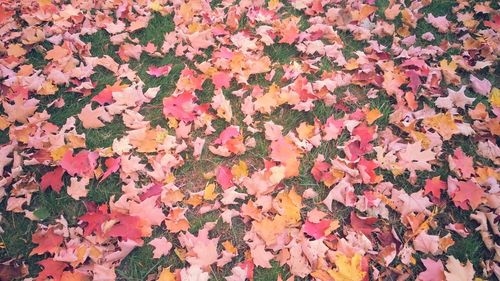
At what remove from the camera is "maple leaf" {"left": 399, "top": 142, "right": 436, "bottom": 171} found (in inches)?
97.4

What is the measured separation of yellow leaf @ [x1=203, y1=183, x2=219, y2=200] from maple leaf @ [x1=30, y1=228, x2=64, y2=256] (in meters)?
0.90

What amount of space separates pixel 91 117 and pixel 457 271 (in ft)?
8.76

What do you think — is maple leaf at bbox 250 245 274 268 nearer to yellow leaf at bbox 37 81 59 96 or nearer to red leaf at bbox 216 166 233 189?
red leaf at bbox 216 166 233 189

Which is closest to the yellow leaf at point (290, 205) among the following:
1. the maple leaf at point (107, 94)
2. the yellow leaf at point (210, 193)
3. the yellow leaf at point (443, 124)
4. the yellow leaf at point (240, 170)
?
the yellow leaf at point (240, 170)

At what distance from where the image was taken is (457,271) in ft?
6.70

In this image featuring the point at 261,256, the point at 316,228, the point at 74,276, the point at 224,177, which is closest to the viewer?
the point at 74,276

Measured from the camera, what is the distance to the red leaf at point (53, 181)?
238 centimetres

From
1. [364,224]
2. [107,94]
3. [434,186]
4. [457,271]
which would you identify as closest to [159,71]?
[107,94]

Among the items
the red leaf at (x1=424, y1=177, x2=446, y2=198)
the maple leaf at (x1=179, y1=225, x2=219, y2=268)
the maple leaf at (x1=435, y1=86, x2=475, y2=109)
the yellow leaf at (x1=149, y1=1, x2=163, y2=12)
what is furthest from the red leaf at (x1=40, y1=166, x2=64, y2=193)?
the maple leaf at (x1=435, y1=86, x2=475, y2=109)

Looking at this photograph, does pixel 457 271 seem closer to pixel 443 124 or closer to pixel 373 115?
pixel 443 124

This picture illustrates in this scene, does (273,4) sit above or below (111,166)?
Answer: above

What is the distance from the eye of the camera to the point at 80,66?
3072 millimetres

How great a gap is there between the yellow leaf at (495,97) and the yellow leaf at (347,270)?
1836 mm

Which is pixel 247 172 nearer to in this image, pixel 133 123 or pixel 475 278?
pixel 133 123
